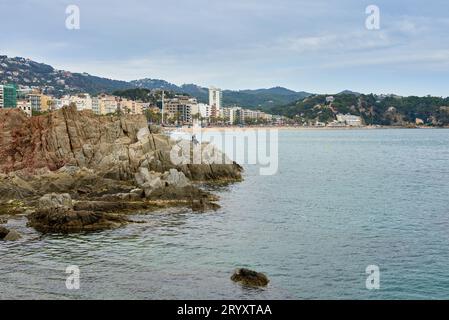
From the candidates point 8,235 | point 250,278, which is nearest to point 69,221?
point 8,235

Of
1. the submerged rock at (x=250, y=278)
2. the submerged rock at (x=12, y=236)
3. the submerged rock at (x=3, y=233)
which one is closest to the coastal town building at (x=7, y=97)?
the submerged rock at (x=3, y=233)

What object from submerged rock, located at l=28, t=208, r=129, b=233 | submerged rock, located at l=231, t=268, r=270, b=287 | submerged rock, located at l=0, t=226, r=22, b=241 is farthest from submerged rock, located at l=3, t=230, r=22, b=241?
submerged rock, located at l=231, t=268, r=270, b=287

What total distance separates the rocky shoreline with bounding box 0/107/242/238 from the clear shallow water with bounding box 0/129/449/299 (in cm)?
224

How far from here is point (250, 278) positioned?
24938 millimetres

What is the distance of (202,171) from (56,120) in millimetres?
18092

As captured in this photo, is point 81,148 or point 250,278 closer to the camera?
point 250,278

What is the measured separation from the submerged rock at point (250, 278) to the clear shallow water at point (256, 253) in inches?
17.1

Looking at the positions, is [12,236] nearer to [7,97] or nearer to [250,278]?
[250,278]

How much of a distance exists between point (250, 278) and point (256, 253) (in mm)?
5799

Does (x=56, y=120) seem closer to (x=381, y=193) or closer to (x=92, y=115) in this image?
(x=92, y=115)

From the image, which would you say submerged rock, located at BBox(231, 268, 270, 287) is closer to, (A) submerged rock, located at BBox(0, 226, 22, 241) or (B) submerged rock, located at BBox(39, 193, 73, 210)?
(A) submerged rock, located at BBox(0, 226, 22, 241)

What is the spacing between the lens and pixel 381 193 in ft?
185

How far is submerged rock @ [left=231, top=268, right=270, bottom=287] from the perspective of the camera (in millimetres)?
24797
